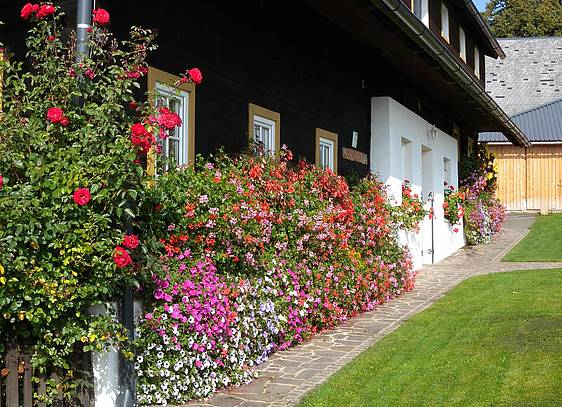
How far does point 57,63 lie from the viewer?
530 cm

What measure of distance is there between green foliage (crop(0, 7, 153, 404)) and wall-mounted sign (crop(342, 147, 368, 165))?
7428mm

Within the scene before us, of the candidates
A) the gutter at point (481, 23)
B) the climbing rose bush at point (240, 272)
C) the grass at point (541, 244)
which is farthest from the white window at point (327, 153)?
the gutter at point (481, 23)

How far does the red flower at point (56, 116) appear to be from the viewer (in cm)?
481

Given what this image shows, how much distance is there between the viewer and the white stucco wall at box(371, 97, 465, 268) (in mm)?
13523

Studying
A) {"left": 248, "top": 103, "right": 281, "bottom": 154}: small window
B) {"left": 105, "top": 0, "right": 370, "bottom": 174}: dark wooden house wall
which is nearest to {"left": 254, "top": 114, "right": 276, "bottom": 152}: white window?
{"left": 248, "top": 103, "right": 281, "bottom": 154}: small window

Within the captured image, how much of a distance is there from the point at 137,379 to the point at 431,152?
1233 centimetres

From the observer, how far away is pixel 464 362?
6.95 meters

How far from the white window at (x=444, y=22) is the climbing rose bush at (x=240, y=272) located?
947 centimetres

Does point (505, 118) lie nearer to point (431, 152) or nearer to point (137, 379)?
point (431, 152)

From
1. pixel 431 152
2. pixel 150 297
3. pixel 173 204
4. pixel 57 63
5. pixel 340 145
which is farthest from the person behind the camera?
pixel 431 152

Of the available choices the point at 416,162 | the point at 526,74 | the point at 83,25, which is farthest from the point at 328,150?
the point at 526,74

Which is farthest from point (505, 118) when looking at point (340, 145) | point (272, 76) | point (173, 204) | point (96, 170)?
point (96, 170)

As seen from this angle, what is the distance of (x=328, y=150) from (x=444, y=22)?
828 cm

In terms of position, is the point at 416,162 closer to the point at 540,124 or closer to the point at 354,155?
the point at 354,155
